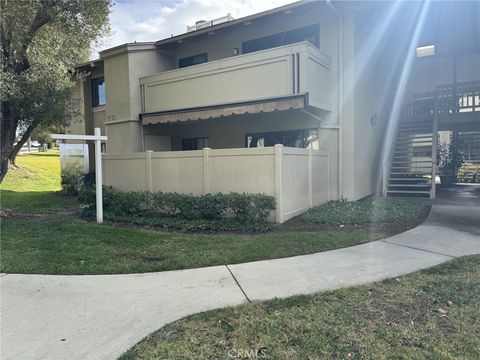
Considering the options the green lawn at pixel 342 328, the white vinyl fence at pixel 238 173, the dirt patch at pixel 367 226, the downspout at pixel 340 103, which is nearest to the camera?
the green lawn at pixel 342 328

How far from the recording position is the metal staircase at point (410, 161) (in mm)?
13016

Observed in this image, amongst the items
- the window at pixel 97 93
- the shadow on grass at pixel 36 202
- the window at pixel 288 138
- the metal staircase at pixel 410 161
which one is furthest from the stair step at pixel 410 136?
the window at pixel 97 93

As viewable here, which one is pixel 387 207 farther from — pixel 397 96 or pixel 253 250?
pixel 397 96

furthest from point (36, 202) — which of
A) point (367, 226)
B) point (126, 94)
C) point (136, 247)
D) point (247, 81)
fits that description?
point (367, 226)

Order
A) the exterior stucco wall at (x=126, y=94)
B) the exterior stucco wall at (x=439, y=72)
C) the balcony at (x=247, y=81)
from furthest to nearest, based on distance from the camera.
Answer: the exterior stucco wall at (x=439, y=72)
the exterior stucco wall at (x=126, y=94)
the balcony at (x=247, y=81)

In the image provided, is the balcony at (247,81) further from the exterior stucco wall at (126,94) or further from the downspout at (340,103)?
the exterior stucco wall at (126,94)

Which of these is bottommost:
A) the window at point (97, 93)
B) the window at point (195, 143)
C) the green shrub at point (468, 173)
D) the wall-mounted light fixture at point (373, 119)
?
the green shrub at point (468, 173)

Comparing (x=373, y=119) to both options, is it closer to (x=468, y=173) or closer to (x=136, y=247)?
(x=468, y=173)

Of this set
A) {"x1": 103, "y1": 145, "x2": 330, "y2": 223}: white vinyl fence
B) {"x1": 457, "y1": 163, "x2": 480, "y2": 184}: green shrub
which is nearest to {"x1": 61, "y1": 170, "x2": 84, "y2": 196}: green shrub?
{"x1": 103, "y1": 145, "x2": 330, "y2": 223}: white vinyl fence

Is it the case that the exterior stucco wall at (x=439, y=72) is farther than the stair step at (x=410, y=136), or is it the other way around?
the exterior stucco wall at (x=439, y=72)

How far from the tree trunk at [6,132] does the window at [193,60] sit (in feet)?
22.0

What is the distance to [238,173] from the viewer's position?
30.2 feet

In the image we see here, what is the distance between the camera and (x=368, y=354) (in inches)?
124

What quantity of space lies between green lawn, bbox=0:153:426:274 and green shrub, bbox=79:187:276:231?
42cm
